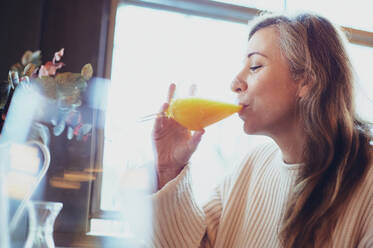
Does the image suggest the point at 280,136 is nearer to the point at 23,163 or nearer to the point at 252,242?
the point at 252,242

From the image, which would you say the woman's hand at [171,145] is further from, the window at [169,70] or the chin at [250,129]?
the window at [169,70]

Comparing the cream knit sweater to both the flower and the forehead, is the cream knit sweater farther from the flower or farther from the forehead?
the flower

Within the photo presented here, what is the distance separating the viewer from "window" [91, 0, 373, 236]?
4.75 feet

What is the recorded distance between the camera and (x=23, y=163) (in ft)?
3.04

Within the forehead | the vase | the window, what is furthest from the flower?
the forehead

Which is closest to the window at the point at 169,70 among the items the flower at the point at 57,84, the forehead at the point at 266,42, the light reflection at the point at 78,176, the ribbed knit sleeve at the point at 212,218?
the light reflection at the point at 78,176

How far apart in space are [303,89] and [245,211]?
387 mm

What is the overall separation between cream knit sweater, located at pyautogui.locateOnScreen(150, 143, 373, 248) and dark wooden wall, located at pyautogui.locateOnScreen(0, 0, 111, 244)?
65 cm

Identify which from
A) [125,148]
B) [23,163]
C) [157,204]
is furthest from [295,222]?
[125,148]

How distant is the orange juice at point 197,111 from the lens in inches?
31.7

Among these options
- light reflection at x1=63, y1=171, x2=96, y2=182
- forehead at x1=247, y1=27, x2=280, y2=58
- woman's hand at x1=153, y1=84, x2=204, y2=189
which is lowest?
light reflection at x1=63, y1=171, x2=96, y2=182

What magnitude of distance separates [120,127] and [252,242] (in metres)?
0.65

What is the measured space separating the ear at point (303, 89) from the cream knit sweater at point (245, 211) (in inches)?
7.4

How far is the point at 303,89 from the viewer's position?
0.85m
